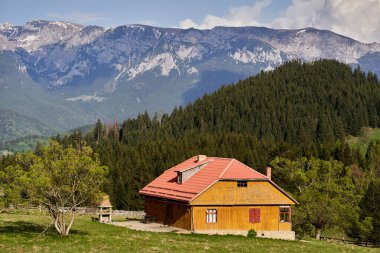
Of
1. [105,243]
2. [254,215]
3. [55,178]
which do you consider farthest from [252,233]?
[55,178]

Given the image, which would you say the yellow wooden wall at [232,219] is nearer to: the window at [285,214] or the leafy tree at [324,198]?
the window at [285,214]

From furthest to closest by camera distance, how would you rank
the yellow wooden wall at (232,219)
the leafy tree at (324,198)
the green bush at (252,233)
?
Result: 1. the leafy tree at (324,198)
2. the yellow wooden wall at (232,219)
3. the green bush at (252,233)

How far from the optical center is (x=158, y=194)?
245 feet

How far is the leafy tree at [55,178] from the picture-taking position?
45.2m

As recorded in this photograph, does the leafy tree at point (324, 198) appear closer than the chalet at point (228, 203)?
No

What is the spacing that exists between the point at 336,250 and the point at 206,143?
115 metres

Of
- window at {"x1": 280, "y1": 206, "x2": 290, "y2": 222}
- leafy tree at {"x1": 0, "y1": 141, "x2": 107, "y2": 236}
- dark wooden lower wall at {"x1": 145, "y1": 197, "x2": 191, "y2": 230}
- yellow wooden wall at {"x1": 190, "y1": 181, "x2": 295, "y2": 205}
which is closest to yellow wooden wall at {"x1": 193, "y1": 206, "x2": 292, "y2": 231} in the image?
yellow wooden wall at {"x1": 190, "y1": 181, "x2": 295, "y2": 205}

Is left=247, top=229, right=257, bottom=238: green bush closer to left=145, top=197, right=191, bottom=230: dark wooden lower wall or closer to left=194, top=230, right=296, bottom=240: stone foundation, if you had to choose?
left=194, top=230, right=296, bottom=240: stone foundation

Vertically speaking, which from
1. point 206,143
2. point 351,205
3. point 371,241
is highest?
point 206,143

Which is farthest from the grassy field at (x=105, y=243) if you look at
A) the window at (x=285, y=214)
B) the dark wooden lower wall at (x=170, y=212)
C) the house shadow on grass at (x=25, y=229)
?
the window at (x=285, y=214)

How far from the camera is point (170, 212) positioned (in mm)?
72000

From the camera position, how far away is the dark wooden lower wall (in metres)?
67.8

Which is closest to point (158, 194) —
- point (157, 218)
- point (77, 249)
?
point (157, 218)

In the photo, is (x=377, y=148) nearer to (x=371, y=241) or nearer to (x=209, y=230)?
(x=371, y=241)
